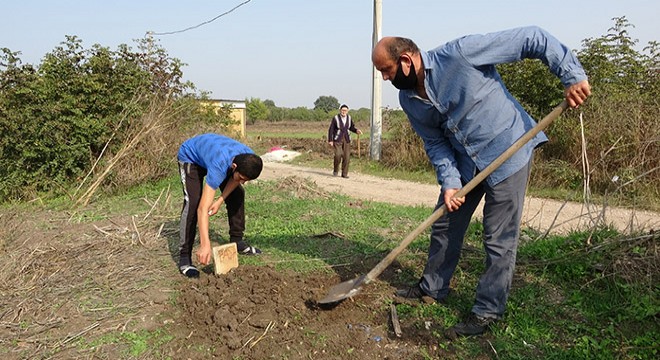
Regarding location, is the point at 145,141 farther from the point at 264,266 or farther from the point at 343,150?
Result: the point at 264,266

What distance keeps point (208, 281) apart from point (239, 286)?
0.95 feet

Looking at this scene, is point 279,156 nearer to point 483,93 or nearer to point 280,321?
point 280,321

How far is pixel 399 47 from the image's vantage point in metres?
2.92

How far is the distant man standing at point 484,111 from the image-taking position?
2.78 metres

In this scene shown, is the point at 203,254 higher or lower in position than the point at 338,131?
lower

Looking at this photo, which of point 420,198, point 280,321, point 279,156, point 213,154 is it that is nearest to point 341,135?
point 420,198

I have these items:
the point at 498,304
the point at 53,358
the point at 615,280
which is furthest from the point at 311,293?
the point at 615,280

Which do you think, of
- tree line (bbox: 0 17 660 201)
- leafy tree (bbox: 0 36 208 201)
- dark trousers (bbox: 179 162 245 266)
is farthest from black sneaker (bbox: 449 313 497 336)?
leafy tree (bbox: 0 36 208 201)

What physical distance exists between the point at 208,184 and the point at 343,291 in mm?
1319

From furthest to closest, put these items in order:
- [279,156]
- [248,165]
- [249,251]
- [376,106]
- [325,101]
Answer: [325,101] < [279,156] < [376,106] < [249,251] < [248,165]

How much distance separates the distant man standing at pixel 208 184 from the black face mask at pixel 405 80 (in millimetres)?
1263

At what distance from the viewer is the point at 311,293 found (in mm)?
3646

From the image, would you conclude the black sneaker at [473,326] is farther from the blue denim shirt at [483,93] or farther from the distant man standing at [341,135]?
the distant man standing at [341,135]

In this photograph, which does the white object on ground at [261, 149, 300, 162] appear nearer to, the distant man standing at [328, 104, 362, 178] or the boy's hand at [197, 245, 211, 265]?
the distant man standing at [328, 104, 362, 178]
